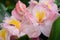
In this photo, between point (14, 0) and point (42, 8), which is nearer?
point (42, 8)

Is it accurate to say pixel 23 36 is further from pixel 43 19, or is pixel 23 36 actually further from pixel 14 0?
pixel 14 0

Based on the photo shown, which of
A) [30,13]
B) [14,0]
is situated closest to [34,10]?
[30,13]

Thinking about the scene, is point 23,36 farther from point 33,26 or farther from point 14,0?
point 14,0

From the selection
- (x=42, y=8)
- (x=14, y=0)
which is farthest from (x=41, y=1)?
(x=14, y=0)

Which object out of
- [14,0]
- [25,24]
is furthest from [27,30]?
[14,0]
